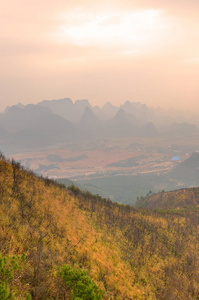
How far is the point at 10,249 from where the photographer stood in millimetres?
13555

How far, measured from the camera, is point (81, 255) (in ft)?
63.3

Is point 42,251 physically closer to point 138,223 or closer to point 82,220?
point 82,220

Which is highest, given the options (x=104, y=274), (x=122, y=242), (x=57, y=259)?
(x=57, y=259)

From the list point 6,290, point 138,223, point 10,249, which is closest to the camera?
point 6,290

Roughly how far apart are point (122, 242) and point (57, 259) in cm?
1659

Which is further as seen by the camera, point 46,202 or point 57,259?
point 46,202

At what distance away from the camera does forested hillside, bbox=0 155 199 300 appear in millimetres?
10914

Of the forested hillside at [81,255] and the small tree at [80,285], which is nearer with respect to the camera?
the small tree at [80,285]

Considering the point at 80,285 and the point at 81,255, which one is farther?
the point at 81,255

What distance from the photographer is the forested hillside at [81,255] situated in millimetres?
10914

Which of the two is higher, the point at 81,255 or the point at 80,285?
the point at 80,285

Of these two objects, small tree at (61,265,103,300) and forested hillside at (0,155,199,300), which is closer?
small tree at (61,265,103,300)

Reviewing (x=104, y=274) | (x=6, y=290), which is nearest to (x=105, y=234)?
(x=104, y=274)

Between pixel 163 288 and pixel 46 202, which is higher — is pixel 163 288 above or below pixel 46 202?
below
